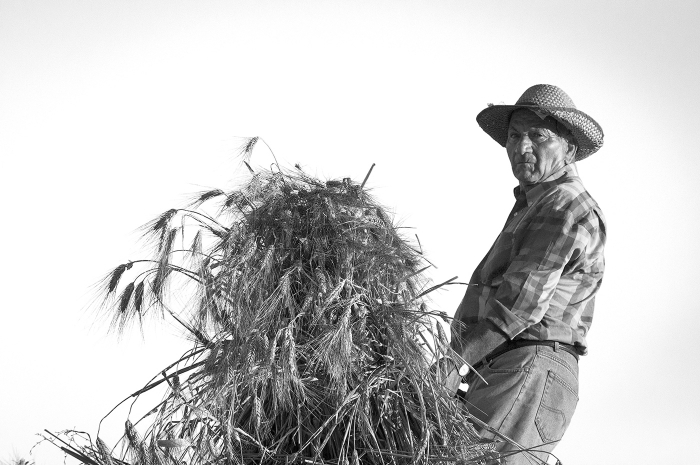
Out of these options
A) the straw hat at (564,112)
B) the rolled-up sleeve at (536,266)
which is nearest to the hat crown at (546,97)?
the straw hat at (564,112)

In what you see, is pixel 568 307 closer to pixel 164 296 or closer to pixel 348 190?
pixel 348 190

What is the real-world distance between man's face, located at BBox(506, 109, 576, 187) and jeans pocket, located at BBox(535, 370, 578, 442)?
88 centimetres

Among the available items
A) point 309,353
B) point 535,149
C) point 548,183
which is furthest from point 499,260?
point 309,353

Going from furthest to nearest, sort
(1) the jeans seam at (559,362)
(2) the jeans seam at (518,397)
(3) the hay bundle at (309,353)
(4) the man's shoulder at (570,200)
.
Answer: (4) the man's shoulder at (570,200), (1) the jeans seam at (559,362), (2) the jeans seam at (518,397), (3) the hay bundle at (309,353)

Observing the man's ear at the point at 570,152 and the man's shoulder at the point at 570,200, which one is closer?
the man's shoulder at the point at 570,200

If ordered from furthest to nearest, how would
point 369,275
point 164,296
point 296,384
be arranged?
1. point 164,296
2. point 369,275
3. point 296,384

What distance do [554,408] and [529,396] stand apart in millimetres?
125

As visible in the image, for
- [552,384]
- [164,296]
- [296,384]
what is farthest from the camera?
[552,384]

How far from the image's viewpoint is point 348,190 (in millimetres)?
3092

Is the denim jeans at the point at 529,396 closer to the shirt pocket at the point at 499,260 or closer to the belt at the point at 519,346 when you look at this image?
the belt at the point at 519,346

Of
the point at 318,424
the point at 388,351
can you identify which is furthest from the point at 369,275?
the point at 318,424

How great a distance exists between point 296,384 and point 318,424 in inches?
7.1

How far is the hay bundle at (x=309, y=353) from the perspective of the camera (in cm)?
278

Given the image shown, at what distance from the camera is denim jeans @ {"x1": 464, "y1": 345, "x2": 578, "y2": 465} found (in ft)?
10.9
